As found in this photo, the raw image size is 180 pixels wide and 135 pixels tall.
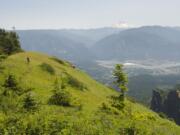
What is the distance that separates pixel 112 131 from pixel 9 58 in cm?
4998

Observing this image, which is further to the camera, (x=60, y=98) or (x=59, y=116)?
(x=60, y=98)

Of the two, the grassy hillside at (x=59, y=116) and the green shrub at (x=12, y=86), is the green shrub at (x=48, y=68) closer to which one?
the grassy hillside at (x=59, y=116)

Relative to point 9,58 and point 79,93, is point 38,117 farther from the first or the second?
point 9,58

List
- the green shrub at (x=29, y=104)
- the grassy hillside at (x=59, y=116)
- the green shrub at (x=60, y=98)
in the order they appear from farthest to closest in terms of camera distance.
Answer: the green shrub at (x=60, y=98) → the green shrub at (x=29, y=104) → the grassy hillside at (x=59, y=116)

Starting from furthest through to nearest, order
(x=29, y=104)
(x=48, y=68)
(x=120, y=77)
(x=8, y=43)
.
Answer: (x=8, y=43) → (x=48, y=68) → (x=120, y=77) → (x=29, y=104)

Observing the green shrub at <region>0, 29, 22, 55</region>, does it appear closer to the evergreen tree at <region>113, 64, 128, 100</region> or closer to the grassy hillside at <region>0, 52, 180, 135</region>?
the grassy hillside at <region>0, 52, 180, 135</region>

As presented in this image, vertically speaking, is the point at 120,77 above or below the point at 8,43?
below

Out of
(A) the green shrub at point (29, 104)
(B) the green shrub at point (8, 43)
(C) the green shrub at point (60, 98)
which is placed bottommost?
(C) the green shrub at point (60, 98)

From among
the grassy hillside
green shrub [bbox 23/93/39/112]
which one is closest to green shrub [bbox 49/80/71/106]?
the grassy hillside

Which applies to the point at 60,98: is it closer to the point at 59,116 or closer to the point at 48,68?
the point at 59,116

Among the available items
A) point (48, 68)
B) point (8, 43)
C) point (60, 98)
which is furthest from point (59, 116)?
point (8, 43)

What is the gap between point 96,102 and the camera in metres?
70.8

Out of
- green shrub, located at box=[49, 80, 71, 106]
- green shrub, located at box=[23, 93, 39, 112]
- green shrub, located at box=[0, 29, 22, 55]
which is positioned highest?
green shrub, located at box=[0, 29, 22, 55]

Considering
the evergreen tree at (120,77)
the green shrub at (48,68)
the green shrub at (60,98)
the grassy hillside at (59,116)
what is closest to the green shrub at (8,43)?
the green shrub at (48,68)
